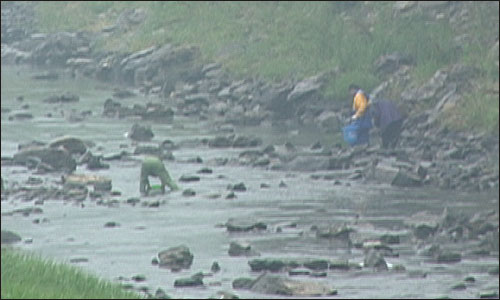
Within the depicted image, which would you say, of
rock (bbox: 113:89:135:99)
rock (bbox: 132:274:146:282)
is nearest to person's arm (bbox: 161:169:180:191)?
rock (bbox: 132:274:146:282)

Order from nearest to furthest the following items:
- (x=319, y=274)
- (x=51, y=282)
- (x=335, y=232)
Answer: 1. (x=51, y=282)
2. (x=319, y=274)
3. (x=335, y=232)

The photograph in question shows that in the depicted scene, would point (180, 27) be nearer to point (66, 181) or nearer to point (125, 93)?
point (125, 93)

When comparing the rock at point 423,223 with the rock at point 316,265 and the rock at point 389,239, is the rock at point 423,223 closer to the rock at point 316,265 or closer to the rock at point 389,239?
the rock at point 389,239

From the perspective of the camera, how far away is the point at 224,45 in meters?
45.3

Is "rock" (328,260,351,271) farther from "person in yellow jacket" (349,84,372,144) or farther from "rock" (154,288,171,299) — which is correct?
"person in yellow jacket" (349,84,372,144)

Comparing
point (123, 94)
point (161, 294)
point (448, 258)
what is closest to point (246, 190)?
point (448, 258)

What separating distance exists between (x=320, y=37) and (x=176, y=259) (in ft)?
66.8

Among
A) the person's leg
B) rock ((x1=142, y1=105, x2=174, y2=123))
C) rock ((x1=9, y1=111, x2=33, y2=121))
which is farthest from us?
rock ((x1=9, y1=111, x2=33, y2=121))

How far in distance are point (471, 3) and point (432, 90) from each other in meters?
5.42

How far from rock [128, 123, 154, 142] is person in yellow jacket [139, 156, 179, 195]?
598cm

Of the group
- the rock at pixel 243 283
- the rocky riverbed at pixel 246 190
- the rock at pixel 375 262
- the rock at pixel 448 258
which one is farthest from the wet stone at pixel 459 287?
the rock at pixel 243 283

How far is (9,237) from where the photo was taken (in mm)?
24734

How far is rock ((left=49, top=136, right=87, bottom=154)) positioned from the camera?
33344mm

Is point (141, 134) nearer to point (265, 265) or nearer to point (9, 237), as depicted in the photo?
point (9, 237)
